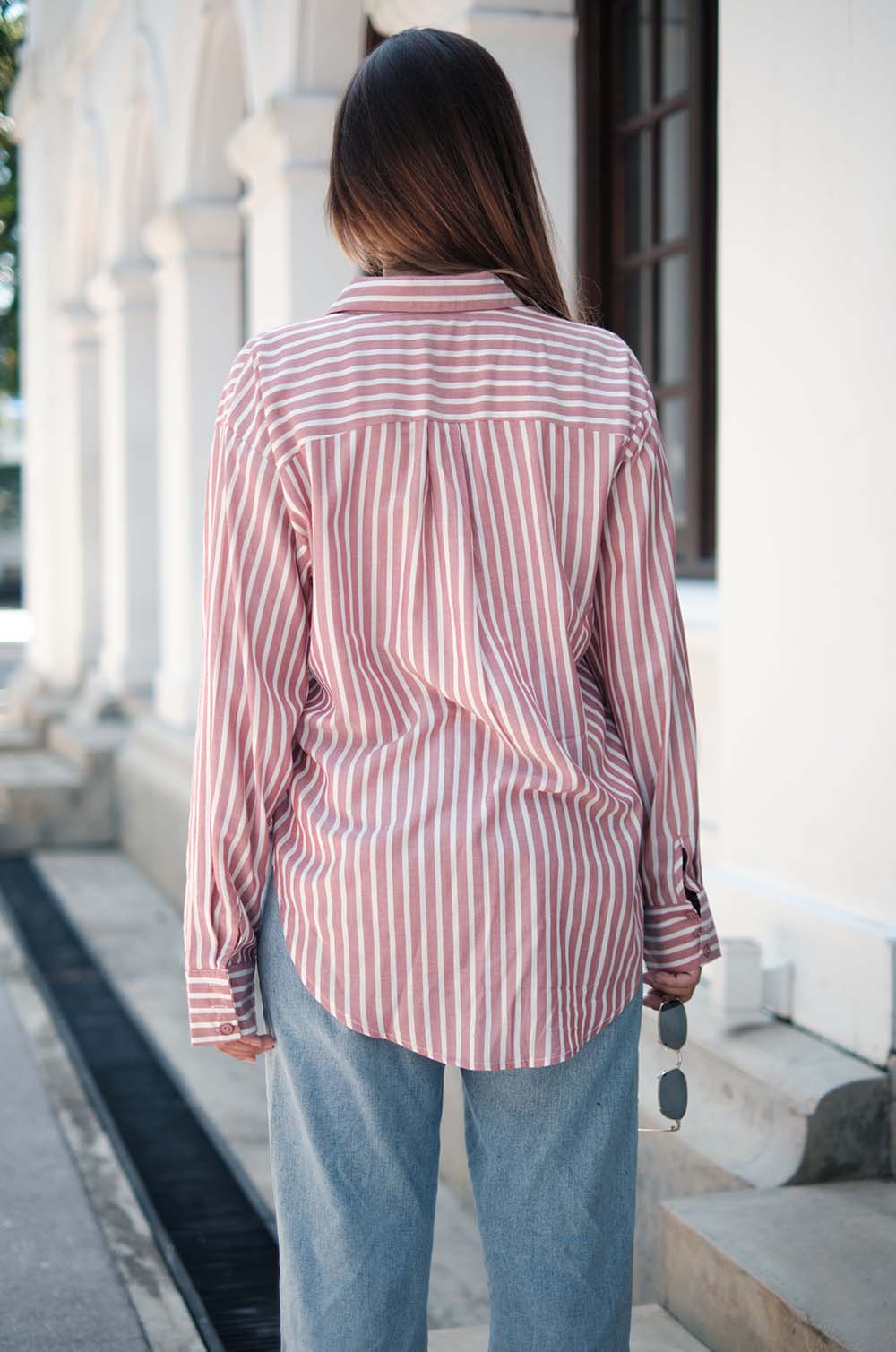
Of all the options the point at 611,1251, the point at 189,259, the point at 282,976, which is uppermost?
the point at 189,259

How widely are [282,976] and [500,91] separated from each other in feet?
3.09

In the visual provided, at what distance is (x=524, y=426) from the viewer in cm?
157

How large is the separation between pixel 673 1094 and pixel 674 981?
0.17 metres

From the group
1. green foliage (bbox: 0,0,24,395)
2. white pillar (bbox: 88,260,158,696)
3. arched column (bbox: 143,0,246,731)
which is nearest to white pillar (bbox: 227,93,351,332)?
arched column (bbox: 143,0,246,731)

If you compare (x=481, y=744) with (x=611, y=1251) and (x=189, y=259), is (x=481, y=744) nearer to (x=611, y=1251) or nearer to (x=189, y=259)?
(x=611, y=1251)

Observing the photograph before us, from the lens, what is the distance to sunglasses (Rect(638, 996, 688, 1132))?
1.83m

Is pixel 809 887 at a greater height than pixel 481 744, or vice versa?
pixel 481 744

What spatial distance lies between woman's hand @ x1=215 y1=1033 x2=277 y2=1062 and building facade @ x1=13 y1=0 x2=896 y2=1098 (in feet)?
3.57

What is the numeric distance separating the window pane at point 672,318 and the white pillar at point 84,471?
7.46 m

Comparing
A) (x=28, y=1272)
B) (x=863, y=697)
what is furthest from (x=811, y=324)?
(x=28, y=1272)

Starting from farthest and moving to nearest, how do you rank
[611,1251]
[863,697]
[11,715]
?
[11,715]
[863,697]
[611,1251]

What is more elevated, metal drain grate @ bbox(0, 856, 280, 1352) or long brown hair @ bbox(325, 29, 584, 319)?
long brown hair @ bbox(325, 29, 584, 319)

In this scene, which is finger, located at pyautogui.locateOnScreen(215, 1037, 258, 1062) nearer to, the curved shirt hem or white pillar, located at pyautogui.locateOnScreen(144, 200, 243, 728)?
the curved shirt hem

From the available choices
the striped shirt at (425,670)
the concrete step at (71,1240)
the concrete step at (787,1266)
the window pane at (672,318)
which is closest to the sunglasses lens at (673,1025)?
the striped shirt at (425,670)
